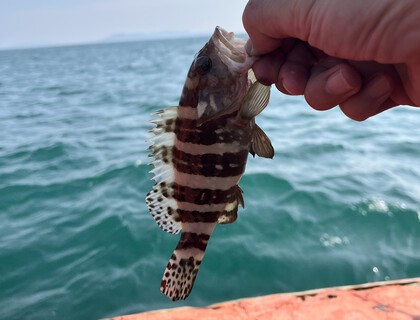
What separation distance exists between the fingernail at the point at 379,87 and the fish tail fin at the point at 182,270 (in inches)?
53.6

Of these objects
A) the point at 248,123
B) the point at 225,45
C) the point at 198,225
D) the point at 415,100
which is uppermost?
the point at 225,45

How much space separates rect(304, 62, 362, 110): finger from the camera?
6.50 feet

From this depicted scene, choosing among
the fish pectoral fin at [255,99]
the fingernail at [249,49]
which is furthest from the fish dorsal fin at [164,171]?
the fingernail at [249,49]

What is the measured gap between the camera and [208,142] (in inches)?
92.7

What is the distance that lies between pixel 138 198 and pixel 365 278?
14.4 feet

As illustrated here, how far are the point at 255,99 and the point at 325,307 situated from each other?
8.76 feet

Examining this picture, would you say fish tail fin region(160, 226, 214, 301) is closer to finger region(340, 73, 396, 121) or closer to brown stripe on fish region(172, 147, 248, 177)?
brown stripe on fish region(172, 147, 248, 177)

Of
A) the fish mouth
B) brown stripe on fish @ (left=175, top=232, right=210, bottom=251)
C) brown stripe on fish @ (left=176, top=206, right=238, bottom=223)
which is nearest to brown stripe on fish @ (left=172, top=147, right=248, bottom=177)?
brown stripe on fish @ (left=176, top=206, right=238, bottom=223)

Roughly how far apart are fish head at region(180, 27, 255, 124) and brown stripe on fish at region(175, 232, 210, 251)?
76cm

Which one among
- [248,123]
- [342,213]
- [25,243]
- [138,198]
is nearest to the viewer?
[248,123]

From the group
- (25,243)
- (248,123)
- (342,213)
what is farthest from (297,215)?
(248,123)

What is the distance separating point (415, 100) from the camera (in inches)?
86.4

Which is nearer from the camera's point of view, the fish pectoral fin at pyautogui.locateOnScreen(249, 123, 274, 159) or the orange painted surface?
the fish pectoral fin at pyautogui.locateOnScreen(249, 123, 274, 159)

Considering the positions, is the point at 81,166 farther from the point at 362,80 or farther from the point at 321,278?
the point at 362,80
